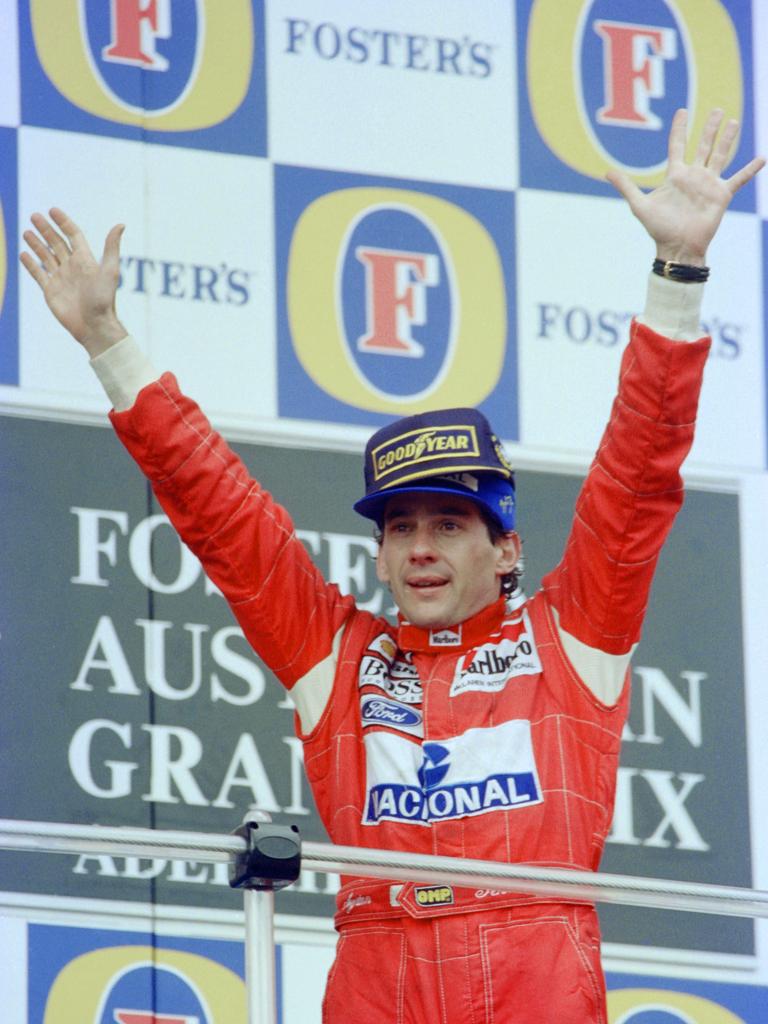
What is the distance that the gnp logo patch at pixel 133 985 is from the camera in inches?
167

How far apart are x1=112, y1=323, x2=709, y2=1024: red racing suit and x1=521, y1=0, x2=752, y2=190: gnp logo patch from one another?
1934 mm

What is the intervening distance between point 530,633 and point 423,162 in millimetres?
1857

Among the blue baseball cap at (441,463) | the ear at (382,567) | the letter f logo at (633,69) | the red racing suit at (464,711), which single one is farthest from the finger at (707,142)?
the letter f logo at (633,69)

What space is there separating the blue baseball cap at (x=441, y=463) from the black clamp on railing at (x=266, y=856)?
0.64m

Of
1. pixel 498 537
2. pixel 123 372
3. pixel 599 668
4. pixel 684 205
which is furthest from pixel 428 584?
pixel 684 205

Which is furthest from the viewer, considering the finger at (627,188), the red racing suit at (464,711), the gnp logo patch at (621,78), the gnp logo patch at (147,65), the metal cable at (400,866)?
the gnp logo patch at (621,78)

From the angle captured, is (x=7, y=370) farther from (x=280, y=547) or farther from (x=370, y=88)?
(x=280, y=547)

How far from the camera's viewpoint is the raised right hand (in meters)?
3.37

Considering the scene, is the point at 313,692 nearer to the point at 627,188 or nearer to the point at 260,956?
the point at 260,956

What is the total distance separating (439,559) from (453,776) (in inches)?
13.0

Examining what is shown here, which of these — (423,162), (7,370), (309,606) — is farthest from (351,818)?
(423,162)

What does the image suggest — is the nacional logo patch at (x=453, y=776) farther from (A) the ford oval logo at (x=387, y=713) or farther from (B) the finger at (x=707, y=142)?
(B) the finger at (x=707, y=142)

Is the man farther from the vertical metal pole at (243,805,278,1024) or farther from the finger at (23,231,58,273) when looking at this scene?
the vertical metal pole at (243,805,278,1024)

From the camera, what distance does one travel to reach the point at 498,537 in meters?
3.53
